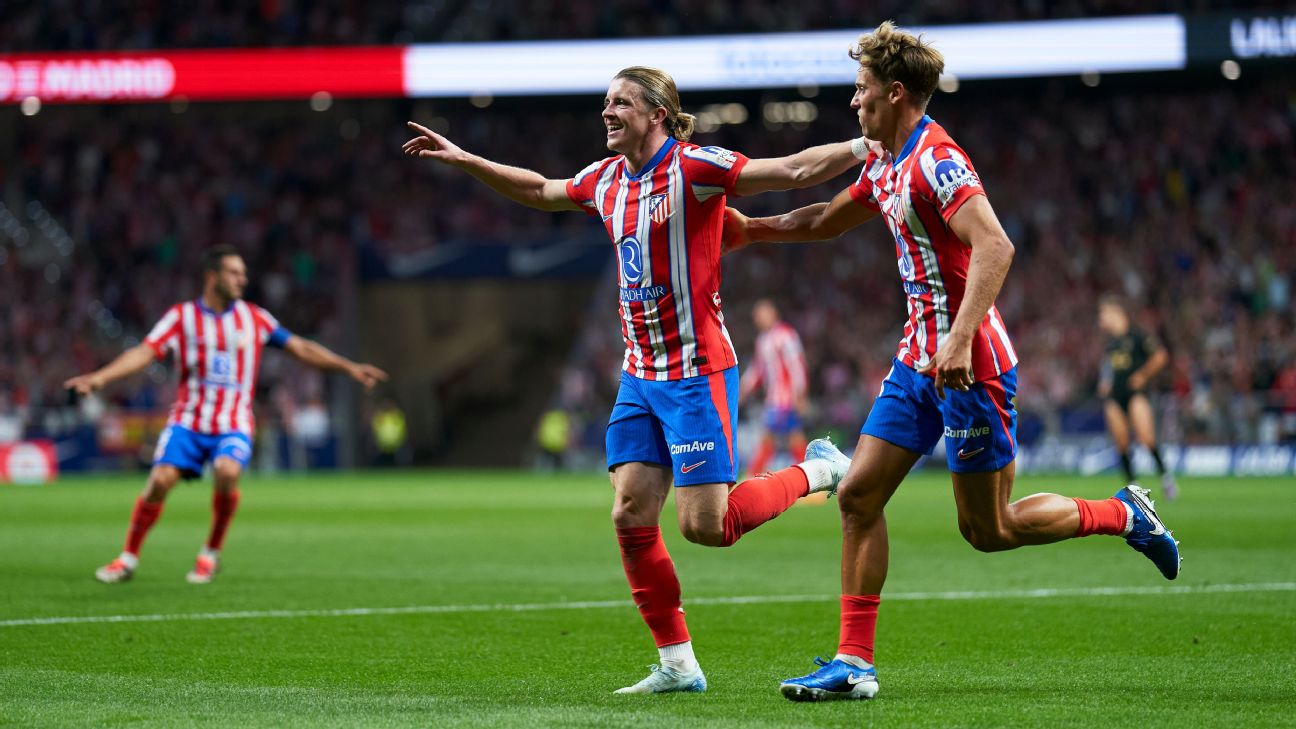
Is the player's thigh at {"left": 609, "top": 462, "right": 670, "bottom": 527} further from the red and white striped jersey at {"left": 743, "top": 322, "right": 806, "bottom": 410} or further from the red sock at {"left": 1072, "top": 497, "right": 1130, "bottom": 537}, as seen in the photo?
the red and white striped jersey at {"left": 743, "top": 322, "right": 806, "bottom": 410}

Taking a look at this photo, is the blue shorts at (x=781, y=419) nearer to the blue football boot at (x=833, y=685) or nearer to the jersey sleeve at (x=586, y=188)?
the jersey sleeve at (x=586, y=188)

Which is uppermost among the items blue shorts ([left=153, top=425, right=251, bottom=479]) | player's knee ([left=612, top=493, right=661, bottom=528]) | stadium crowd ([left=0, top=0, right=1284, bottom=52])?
stadium crowd ([left=0, top=0, right=1284, bottom=52])

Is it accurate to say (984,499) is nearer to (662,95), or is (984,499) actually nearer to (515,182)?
(662,95)

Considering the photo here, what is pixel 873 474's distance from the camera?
5910 millimetres

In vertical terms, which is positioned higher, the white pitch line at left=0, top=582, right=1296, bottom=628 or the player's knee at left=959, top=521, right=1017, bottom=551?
the player's knee at left=959, top=521, right=1017, bottom=551

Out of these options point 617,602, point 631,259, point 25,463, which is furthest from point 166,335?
point 25,463

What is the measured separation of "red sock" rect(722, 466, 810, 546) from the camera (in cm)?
623

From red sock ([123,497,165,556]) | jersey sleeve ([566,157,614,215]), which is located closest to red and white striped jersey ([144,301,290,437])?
red sock ([123,497,165,556])

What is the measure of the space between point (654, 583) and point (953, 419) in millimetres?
1314

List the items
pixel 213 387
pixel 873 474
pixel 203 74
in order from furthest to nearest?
pixel 203 74
pixel 213 387
pixel 873 474

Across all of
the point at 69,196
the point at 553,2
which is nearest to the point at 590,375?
the point at 553,2

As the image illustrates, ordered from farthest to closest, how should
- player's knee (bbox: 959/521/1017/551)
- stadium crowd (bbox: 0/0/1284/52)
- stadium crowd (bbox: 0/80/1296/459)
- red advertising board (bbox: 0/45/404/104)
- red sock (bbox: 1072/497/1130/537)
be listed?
stadium crowd (bbox: 0/0/1284/52), stadium crowd (bbox: 0/80/1296/459), red advertising board (bbox: 0/45/404/104), red sock (bbox: 1072/497/1130/537), player's knee (bbox: 959/521/1017/551)

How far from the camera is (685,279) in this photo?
20.4 feet

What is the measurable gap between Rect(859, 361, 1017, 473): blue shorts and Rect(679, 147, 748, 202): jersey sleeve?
3.09ft
